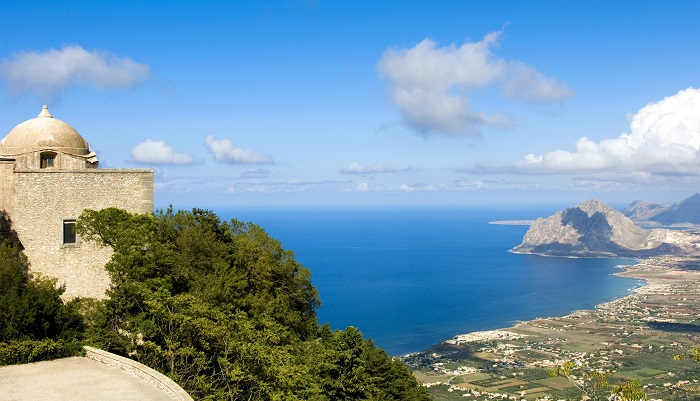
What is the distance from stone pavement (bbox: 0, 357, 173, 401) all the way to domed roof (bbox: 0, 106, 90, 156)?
8574 millimetres

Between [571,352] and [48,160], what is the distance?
80588 mm

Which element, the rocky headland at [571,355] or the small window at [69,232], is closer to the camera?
the small window at [69,232]

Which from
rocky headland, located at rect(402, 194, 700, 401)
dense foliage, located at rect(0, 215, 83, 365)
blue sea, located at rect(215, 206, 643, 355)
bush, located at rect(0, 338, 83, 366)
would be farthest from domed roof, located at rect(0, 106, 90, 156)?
blue sea, located at rect(215, 206, 643, 355)

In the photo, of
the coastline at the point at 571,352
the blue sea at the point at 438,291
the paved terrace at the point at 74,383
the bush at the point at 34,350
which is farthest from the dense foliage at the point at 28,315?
the blue sea at the point at 438,291

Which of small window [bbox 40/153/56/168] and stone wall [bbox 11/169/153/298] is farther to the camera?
small window [bbox 40/153/56/168]

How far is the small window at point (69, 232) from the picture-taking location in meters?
19.5

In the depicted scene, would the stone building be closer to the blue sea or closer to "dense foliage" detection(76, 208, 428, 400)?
"dense foliage" detection(76, 208, 428, 400)

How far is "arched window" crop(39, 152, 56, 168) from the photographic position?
845 inches

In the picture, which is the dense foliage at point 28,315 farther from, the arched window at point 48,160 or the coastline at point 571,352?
the coastline at point 571,352

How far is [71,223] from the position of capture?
1953 cm

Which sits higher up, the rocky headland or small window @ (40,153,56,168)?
small window @ (40,153,56,168)

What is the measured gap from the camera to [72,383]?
14.9 meters

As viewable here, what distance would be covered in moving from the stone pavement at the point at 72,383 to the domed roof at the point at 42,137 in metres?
8.57

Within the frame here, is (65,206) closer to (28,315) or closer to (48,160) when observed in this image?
(48,160)
